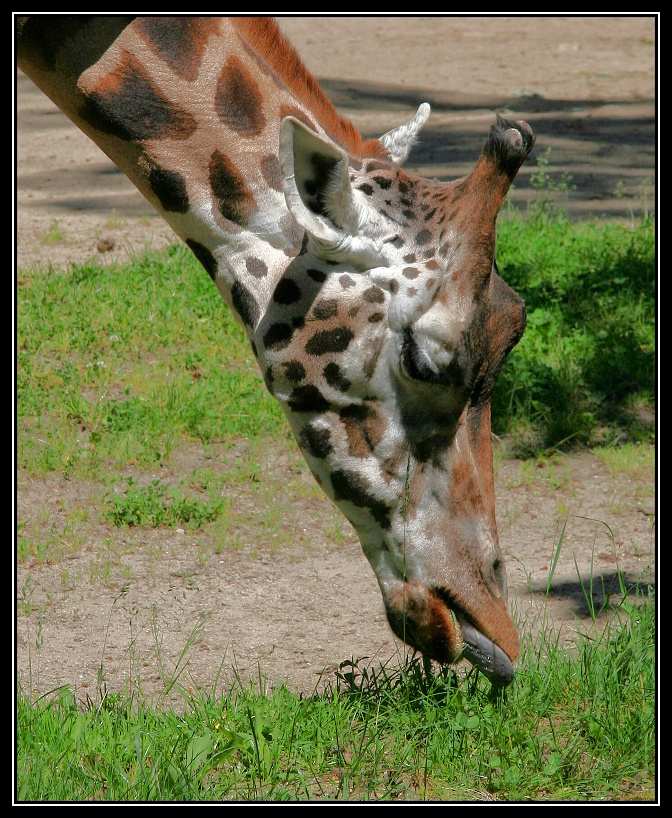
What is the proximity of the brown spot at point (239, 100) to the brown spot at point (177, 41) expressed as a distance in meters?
0.09

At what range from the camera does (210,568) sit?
15.8 ft

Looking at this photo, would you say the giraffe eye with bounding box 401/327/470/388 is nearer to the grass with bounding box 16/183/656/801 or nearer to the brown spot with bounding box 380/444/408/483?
the brown spot with bounding box 380/444/408/483

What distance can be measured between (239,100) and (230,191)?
0.90 feet

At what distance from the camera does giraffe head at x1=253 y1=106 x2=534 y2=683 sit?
2967mm

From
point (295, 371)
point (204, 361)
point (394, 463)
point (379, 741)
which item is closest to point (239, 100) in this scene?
point (295, 371)

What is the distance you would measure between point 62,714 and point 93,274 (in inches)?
178

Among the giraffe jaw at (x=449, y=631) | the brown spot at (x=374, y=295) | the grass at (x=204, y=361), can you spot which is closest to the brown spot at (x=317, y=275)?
the brown spot at (x=374, y=295)

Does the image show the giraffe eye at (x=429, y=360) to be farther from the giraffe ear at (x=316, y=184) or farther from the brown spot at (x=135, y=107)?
the brown spot at (x=135, y=107)

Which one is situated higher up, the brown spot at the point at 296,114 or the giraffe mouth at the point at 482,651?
the brown spot at the point at 296,114

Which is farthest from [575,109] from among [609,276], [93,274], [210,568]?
[210,568]

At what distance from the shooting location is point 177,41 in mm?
3125

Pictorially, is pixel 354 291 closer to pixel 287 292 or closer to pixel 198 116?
pixel 287 292

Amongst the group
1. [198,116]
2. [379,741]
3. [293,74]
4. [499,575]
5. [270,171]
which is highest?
[293,74]

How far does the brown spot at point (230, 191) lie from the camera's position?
123 inches
